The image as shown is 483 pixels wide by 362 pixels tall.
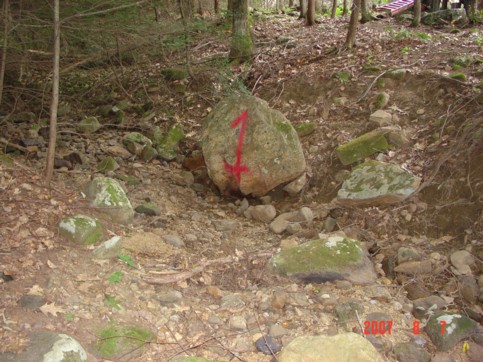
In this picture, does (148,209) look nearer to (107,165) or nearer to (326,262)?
(107,165)

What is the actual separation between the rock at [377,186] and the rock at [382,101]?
4.42 ft

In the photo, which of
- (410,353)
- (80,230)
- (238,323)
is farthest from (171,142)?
(410,353)

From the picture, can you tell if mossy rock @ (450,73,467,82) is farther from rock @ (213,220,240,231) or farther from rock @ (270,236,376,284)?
rock @ (213,220,240,231)

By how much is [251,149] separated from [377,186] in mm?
1418

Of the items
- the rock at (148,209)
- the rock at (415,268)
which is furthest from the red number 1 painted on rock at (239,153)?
the rock at (415,268)

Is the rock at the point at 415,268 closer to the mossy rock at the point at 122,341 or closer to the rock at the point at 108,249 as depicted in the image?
the mossy rock at the point at 122,341

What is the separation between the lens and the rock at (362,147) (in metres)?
4.94

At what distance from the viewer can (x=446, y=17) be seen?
926 centimetres

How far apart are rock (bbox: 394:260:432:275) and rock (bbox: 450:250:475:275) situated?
205 mm

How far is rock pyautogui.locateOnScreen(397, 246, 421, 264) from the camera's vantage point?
11.7ft

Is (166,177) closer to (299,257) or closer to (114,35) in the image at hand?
(114,35)

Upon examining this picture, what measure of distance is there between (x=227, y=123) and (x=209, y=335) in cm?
277

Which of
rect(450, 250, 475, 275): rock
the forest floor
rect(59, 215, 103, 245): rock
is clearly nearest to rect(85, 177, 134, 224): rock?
the forest floor

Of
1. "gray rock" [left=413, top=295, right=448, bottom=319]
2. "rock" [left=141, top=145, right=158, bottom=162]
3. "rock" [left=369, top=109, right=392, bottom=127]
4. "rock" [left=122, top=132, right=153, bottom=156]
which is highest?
"rock" [left=369, top=109, right=392, bottom=127]
